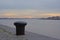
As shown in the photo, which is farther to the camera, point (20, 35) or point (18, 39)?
point (20, 35)

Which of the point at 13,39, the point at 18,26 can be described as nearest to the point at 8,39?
the point at 13,39

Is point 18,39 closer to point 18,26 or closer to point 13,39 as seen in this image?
point 13,39

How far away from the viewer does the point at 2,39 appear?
8953 millimetres

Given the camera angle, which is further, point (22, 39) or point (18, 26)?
point (18, 26)

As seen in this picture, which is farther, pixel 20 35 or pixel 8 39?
pixel 20 35

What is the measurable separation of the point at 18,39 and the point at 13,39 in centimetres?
30

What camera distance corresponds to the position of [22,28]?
10.4 meters

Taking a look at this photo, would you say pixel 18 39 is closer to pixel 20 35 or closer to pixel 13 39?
pixel 13 39

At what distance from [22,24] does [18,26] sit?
13.6 inches

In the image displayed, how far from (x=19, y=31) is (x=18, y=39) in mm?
1406

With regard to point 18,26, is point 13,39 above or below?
below

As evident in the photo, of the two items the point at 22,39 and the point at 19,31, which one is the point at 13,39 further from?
A: the point at 19,31

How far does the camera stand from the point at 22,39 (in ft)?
29.9

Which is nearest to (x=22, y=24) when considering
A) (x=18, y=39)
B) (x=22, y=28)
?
(x=22, y=28)
